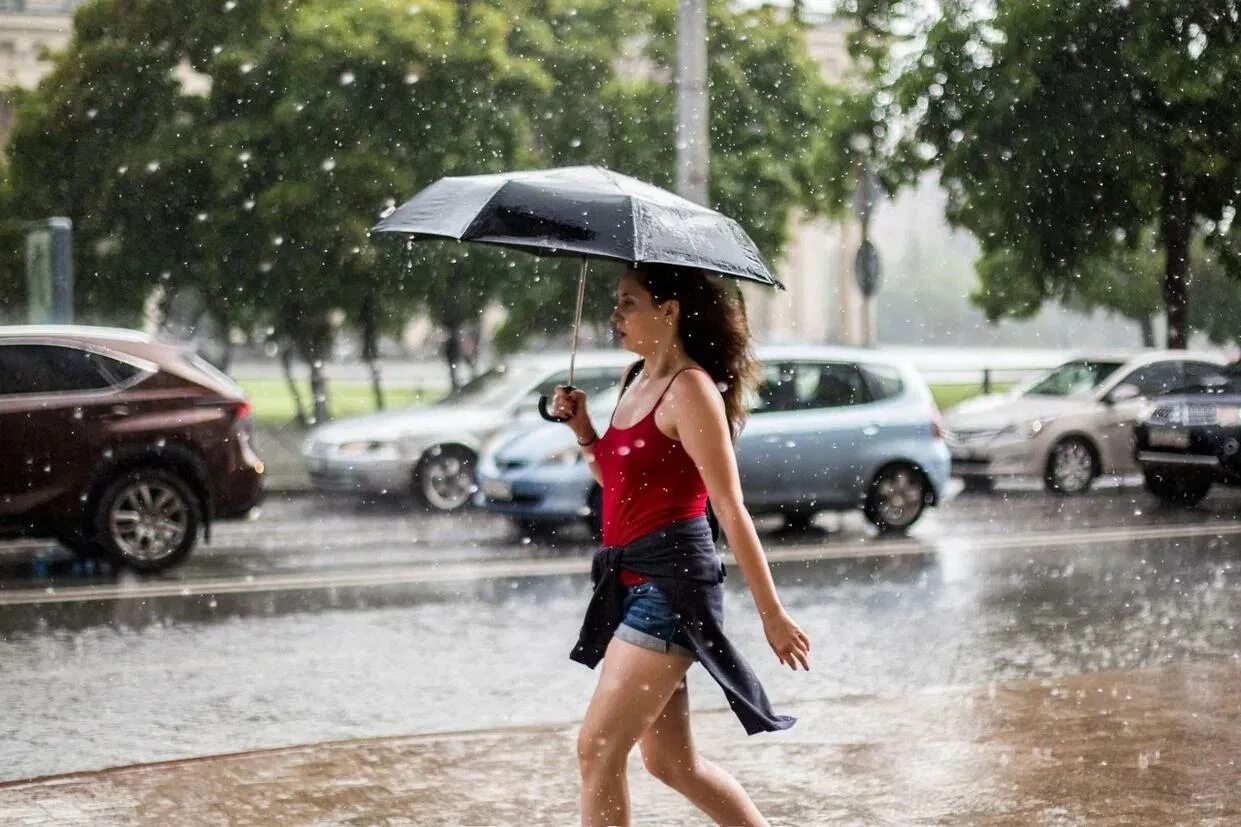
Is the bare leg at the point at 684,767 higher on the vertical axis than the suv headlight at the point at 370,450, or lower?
lower

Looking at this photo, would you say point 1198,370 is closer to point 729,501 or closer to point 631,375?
point 631,375

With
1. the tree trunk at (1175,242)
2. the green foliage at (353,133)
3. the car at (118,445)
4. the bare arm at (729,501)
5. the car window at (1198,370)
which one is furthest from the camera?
the green foliage at (353,133)

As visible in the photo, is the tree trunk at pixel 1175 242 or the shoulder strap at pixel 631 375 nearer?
the shoulder strap at pixel 631 375

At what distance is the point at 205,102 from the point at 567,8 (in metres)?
5.17

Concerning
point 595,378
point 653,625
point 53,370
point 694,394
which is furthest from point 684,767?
point 595,378

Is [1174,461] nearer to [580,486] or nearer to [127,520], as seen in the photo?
[580,486]

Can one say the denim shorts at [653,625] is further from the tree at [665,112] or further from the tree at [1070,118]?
the tree at [665,112]

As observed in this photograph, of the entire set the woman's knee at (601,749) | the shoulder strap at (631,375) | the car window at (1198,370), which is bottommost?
the woman's knee at (601,749)

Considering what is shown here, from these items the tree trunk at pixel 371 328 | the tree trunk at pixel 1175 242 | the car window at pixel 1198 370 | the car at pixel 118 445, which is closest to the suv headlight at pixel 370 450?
the car at pixel 118 445

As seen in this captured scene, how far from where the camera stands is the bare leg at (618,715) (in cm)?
353

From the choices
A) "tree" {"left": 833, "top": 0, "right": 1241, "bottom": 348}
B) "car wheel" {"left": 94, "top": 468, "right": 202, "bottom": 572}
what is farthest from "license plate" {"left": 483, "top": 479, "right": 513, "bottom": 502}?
"tree" {"left": 833, "top": 0, "right": 1241, "bottom": 348}

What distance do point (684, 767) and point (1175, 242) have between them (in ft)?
61.1

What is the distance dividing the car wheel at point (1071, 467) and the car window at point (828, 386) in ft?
14.5

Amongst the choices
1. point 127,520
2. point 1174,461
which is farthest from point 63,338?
point 1174,461
